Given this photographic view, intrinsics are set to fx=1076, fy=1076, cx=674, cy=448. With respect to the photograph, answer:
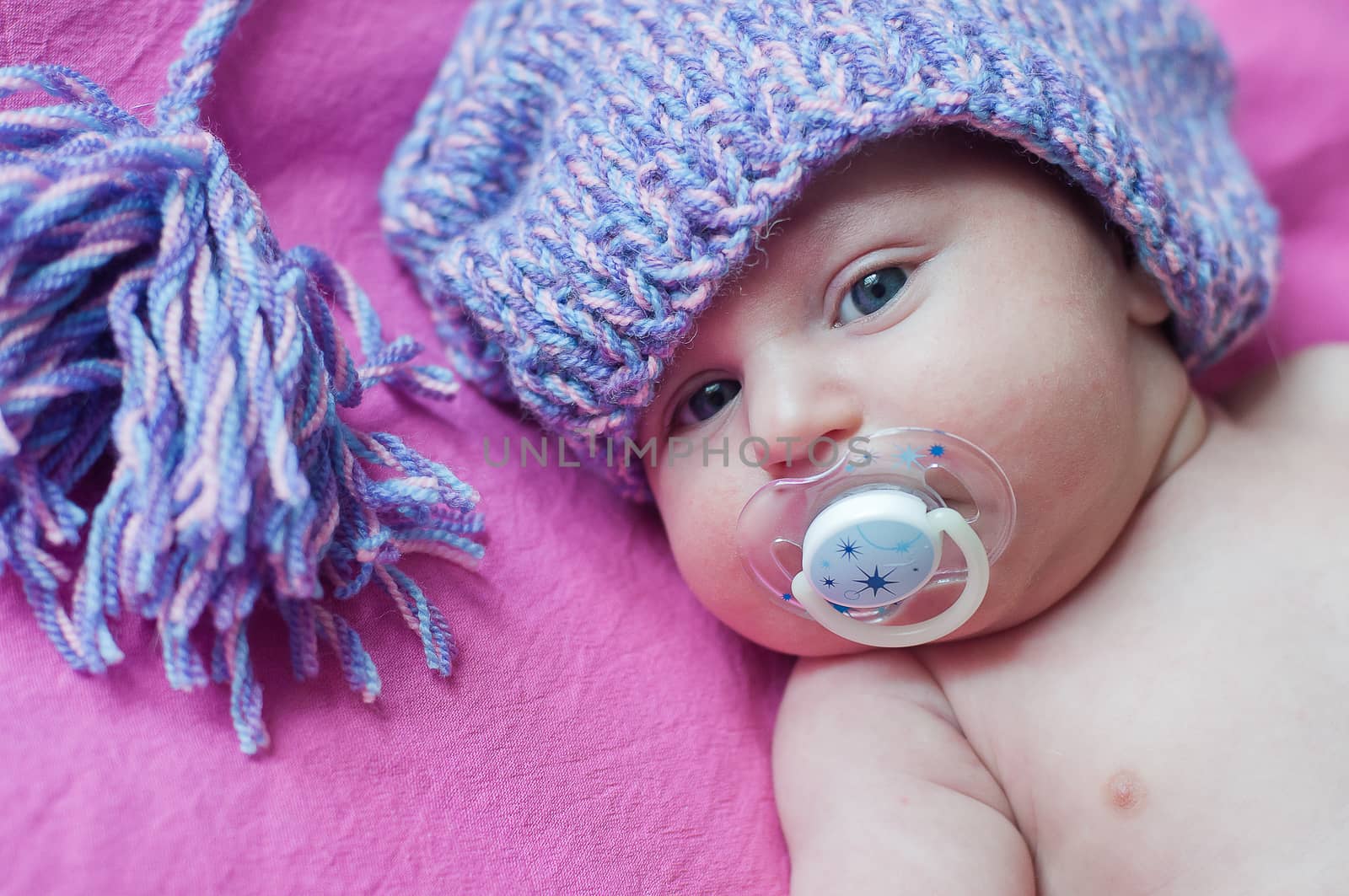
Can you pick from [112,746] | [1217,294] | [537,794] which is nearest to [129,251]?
[112,746]

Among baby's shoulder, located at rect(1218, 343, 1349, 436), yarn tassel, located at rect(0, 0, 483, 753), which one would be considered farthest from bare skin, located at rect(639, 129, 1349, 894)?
yarn tassel, located at rect(0, 0, 483, 753)

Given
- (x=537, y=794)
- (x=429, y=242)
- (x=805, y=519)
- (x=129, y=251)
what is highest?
(x=129, y=251)

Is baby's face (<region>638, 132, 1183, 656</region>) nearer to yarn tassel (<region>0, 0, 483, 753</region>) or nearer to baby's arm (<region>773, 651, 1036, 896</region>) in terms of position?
baby's arm (<region>773, 651, 1036, 896</region>)

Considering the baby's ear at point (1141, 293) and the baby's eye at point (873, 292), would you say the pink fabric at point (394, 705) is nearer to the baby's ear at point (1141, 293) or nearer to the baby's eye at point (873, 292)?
the baby's eye at point (873, 292)

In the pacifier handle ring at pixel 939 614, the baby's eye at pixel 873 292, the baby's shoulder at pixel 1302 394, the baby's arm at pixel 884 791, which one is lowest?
the baby's arm at pixel 884 791

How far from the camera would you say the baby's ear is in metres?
1.00

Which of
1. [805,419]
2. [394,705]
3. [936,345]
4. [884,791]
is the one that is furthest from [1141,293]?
[394,705]

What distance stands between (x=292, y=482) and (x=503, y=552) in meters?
0.30

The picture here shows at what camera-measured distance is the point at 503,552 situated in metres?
0.97

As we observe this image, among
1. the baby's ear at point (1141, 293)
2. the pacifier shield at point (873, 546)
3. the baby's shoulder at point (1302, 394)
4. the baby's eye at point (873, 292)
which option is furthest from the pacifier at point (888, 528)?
the baby's shoulder at point (1302, 394)

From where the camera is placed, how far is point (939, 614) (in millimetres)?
904

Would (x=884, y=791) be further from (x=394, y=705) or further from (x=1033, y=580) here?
(x=394, y=705)

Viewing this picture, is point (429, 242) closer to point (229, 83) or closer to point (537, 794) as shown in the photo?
point (229, 83)

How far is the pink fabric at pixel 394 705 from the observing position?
733mm
